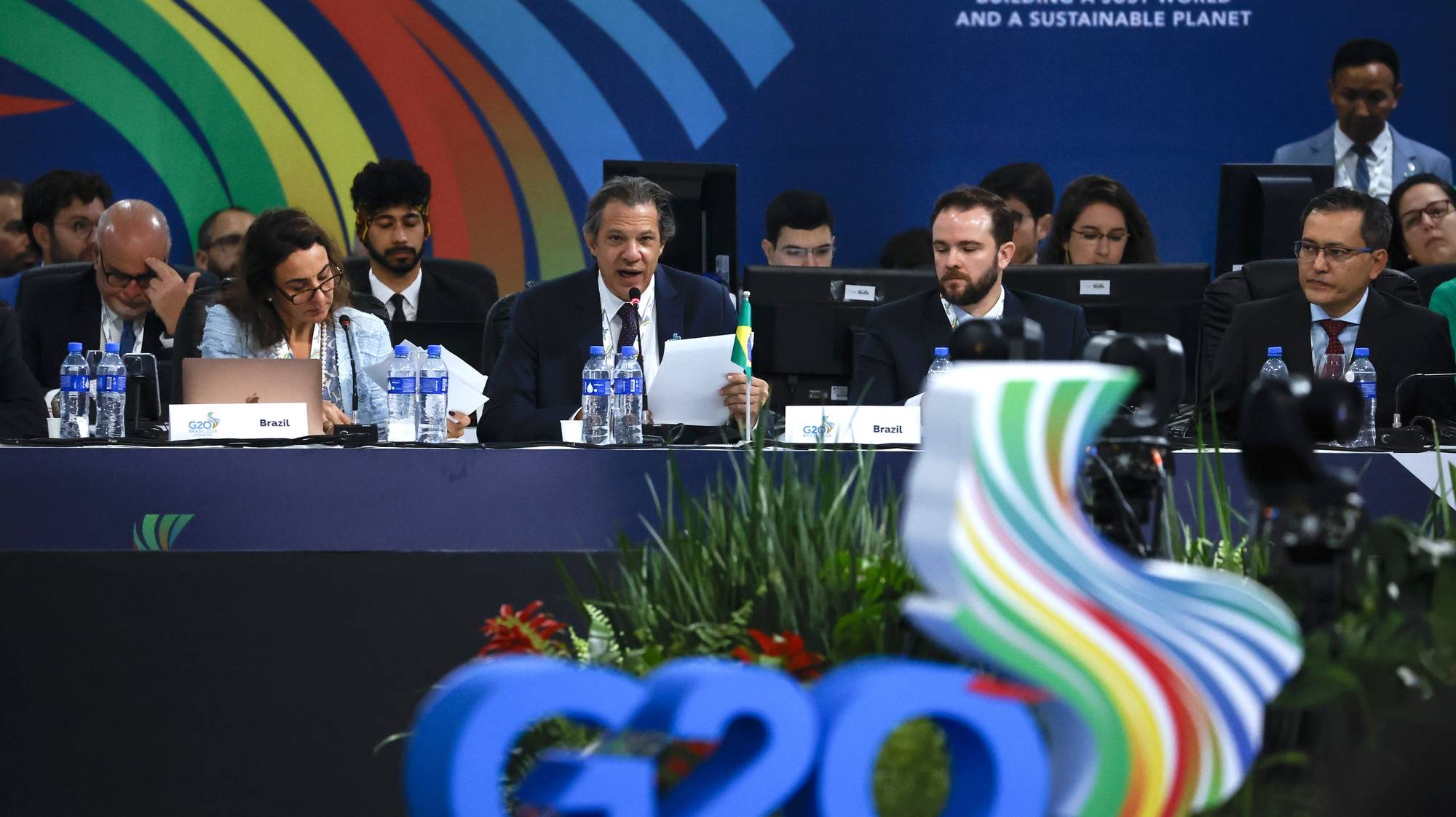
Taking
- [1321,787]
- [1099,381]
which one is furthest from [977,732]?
[1321,787]

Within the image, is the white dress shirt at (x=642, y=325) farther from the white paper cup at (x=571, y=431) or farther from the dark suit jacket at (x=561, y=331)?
the white paper cup at (x=571, y=431)

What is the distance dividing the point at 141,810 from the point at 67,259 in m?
3.75

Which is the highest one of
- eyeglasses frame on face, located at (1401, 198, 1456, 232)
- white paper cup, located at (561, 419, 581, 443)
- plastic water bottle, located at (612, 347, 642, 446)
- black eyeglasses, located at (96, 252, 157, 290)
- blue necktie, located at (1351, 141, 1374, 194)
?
blue necktie, located at (1351, 141, 1374, 194)

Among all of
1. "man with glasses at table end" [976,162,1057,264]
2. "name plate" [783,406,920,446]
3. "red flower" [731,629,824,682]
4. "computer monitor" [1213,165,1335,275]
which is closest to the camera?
"red flower" [731,629,824,682]

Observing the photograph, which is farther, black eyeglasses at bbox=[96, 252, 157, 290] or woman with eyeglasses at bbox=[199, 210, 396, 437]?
black eyeglasses at bbox=[96, 252, 157, 290]

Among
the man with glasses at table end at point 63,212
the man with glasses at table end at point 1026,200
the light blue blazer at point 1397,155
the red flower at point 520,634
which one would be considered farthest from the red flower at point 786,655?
the light blue blazer at point 1397,155

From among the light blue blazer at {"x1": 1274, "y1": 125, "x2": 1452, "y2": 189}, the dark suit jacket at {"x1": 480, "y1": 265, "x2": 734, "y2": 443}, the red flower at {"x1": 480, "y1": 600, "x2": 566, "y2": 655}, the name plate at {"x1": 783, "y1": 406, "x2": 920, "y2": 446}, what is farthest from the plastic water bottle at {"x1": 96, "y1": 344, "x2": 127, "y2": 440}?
the light blue blazer at {"x1": 1274, "y1": 125, "x2": 1452, "y2": 189}

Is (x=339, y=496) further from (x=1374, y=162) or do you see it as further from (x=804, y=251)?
(x=1374, y=162)

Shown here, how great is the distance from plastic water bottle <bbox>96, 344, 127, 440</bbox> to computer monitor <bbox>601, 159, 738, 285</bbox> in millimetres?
1566

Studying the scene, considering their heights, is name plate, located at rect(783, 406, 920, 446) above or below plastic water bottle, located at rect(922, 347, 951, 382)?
below

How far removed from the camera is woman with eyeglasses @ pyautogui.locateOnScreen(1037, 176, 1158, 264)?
505 centimetres

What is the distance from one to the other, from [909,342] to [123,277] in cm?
257

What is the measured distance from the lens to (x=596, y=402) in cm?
365

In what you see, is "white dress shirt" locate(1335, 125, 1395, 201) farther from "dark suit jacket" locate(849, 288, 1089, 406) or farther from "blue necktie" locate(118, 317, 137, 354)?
"blue necktie" locate(118, 317, 137, 354)
